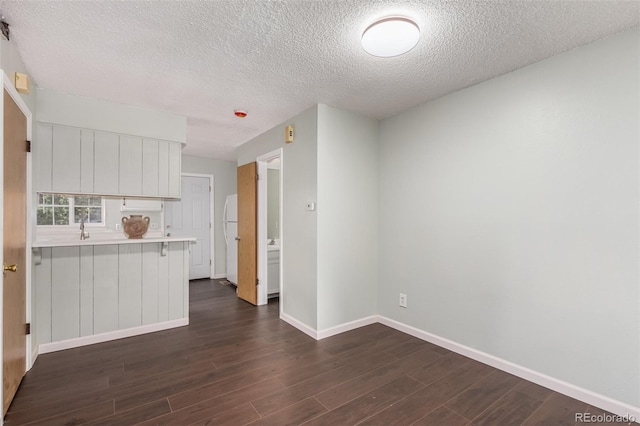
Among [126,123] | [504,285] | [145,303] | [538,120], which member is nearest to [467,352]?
[504,285]

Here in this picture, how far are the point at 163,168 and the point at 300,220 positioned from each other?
1.67m

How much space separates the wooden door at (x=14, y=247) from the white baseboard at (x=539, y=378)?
3248mm

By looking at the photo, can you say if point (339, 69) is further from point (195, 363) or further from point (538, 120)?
point (195, 363)

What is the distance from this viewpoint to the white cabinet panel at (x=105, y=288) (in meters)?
2.92

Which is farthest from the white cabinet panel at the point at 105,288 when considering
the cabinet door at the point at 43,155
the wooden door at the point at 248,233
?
the wooden door at the point at 248,233

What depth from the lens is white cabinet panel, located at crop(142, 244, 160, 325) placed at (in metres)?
3.18

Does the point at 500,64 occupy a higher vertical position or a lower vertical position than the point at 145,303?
higher

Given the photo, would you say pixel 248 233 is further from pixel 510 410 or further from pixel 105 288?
pixel 510 410

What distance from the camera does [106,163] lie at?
3.04 m

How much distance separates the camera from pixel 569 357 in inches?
81.7

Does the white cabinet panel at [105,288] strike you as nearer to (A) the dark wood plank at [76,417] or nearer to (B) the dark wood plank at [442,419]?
(A) the dark wood plank at [76,417]

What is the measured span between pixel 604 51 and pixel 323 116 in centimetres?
218

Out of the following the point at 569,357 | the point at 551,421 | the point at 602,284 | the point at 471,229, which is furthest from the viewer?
the point at 471,229

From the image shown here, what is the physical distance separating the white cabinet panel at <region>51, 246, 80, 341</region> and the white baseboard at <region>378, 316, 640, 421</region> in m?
3.34
